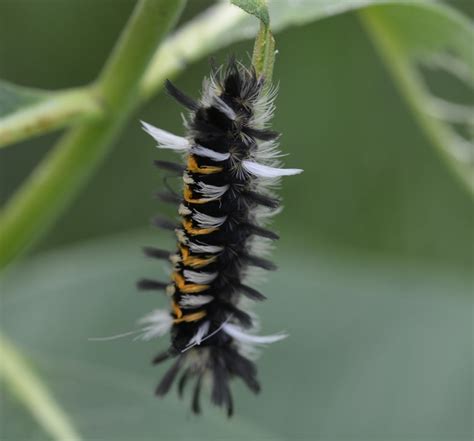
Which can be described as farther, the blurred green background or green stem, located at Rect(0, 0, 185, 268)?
the blurred green background

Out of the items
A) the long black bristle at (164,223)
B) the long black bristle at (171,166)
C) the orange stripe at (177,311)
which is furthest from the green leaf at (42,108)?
the orange stripe at (177,311)

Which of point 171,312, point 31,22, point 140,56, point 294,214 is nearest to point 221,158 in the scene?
point 140,56

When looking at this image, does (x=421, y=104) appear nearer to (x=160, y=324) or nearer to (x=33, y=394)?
(x=160, y=324)

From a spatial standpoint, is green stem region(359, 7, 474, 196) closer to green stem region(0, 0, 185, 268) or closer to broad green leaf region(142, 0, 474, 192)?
broad green leaf region(142, 0, 474, 192)

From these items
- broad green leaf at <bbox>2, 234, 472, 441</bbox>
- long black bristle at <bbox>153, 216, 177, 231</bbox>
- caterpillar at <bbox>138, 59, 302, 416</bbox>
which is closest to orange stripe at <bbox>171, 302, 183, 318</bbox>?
caterpillar at <bbox>138, 59, 302, 416</bbox>

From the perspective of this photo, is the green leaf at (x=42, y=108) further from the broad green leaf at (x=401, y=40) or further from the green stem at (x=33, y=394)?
the green stem at (x=33, y=394)

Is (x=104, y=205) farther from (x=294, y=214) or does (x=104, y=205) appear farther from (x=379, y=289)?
(x=379, y=289)

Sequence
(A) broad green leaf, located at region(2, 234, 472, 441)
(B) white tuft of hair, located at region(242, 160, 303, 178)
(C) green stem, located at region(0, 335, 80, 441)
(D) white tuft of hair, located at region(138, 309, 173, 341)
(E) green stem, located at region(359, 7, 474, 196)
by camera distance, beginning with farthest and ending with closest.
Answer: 1. (A) broad green leaf, located at region(2, 234, 472, 441)
2. (E) green stem, located at region(359, 7, 474, 196)
3. (C) green stem, located at region(0, 335, 80, 441)
4. (D) white tuft of hair, located at region(138, 309, 173, 341)
5. (B) white tuft of hair, located at region(242, 160, 303, 178)
